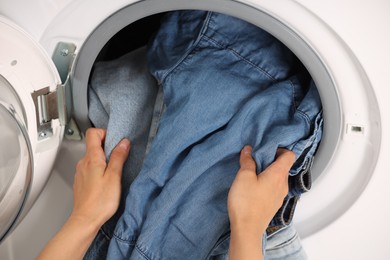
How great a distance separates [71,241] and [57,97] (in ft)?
0.74

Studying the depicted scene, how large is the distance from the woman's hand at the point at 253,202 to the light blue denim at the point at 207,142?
27 millimetres

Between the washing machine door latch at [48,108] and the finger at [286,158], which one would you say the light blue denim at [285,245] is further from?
the washing machine door latch at [48,108]

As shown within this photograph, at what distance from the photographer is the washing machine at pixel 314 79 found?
0.63m

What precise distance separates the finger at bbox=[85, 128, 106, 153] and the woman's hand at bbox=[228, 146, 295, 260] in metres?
0.25

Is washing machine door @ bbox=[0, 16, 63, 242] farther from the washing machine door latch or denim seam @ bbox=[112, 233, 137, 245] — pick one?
denim seam @ bbox=[112, 233, 137, 245]

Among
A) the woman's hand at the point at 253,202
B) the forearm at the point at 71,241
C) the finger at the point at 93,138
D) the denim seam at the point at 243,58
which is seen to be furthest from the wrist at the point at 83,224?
the denim seam at the point at 243,58

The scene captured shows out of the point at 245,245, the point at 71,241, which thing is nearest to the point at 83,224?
the point at 71,241

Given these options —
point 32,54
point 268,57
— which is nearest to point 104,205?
point 32,54

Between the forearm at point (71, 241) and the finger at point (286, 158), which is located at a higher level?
the finger at point (286, 158)

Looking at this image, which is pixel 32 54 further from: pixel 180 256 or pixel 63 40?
pixel 180 256

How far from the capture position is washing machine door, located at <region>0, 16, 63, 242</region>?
70 centimetres

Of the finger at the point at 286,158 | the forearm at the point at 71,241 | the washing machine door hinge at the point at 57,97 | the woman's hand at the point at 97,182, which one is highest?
the finger at the point at 286,158

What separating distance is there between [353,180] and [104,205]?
39 cm

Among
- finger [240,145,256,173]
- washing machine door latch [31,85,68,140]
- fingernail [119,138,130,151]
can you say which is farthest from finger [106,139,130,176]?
finger [240,145,256,173]
